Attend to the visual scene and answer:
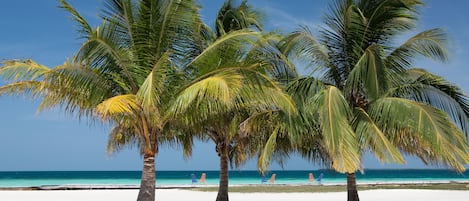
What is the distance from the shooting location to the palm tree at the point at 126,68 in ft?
36.4

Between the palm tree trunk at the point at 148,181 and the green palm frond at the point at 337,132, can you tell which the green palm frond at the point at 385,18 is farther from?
the palm tree trunk at the point at 148,181

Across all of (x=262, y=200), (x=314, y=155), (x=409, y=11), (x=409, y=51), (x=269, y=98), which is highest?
(x=409, y=11)

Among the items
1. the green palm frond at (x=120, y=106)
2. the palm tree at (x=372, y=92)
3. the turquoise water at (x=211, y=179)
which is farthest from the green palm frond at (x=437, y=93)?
the turquoise water at (x=211, y=179)

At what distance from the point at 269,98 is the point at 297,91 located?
A: 1625 mm

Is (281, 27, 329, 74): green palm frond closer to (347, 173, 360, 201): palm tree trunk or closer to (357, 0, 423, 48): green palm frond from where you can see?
(357, 0, 423, 48): green palm frond

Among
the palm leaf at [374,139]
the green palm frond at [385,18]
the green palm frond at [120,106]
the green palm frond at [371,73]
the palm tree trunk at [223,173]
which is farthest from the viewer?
the palm tree trunk at [223,173]

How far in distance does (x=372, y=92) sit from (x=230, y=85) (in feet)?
12.3

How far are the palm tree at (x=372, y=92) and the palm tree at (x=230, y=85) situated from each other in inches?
32.2

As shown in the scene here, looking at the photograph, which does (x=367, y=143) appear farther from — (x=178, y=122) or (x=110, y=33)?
(x=110, y=33)

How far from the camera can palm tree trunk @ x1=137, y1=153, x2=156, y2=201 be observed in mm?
11500

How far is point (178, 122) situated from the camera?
479 inches

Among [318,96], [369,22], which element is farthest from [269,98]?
[369,22]

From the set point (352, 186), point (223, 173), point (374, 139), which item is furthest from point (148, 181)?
point (352, 186)

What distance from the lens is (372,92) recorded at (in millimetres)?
12469
